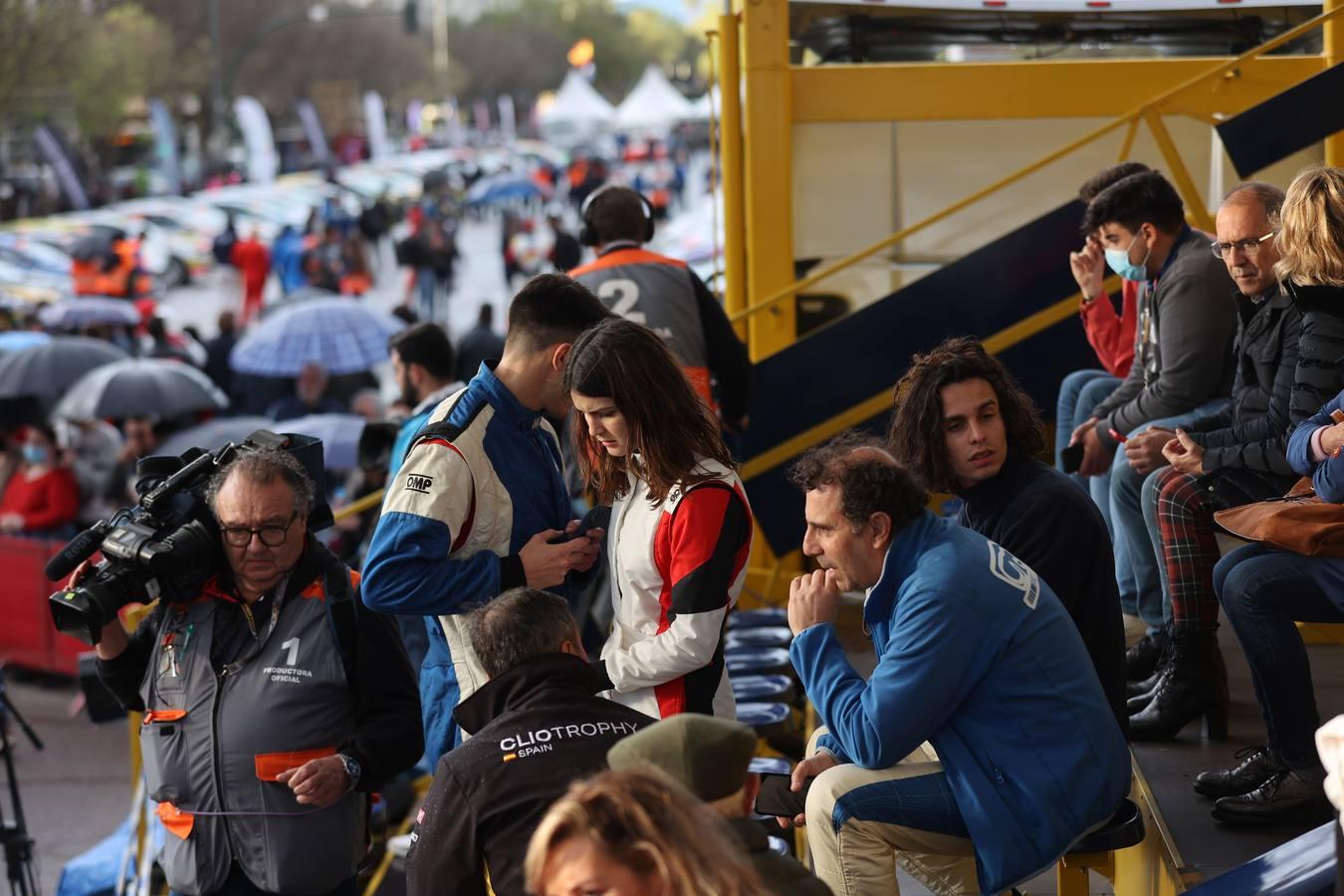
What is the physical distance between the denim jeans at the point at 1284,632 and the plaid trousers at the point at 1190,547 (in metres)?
0.58

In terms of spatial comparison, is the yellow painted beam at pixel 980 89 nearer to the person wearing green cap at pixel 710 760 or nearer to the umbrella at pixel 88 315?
the person wearing green cap at pixel 710 760

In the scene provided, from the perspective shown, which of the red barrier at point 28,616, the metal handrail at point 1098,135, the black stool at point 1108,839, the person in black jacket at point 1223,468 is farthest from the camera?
the red barrier at point 28,616

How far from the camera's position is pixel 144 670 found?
4.56 m

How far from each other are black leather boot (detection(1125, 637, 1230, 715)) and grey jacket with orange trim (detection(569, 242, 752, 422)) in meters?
2.20

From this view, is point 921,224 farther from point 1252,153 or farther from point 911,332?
point 1252,153

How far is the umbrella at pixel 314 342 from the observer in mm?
13758

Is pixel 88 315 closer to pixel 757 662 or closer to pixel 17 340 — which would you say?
pixel 17 340

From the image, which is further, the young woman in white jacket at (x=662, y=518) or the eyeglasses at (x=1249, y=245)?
the eyeglasses at (x=1249, y=245)

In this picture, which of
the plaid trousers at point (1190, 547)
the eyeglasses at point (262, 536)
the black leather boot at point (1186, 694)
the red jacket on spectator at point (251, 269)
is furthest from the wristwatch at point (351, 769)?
the red jacket on spectator at point (251, 269)

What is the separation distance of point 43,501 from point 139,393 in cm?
128

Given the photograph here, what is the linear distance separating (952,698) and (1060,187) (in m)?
5.43

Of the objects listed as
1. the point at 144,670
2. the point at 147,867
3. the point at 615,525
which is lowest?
the point at 147,867

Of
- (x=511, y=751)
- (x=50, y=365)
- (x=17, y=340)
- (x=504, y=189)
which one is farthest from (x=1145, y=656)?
(x=504, y=189)

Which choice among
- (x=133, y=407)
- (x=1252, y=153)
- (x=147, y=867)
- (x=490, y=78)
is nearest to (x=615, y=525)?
(x=147, y=867)
